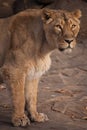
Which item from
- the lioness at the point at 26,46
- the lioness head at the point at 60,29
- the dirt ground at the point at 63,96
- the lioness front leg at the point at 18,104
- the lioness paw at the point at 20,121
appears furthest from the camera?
the dirt ground at the point at 63,96

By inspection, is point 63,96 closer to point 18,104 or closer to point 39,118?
point 39,118

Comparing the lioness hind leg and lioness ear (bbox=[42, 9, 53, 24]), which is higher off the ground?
lioness ear (bbox=[42, 9, 53, 24])

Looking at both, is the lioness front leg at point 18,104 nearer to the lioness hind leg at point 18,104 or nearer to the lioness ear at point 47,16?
the lioness hind leg at point 18,104

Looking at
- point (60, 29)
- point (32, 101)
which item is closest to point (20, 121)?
point (32, 101)

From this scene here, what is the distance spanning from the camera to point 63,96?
5469 mm

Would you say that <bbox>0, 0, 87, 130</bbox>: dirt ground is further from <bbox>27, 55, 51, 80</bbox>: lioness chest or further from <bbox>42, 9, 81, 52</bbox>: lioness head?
<bbox>42, 9, 81, 52</bbox>: lioness head

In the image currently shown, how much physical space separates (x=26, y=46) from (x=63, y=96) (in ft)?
4.54

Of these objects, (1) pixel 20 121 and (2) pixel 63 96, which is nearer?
(1) pixel 20 121

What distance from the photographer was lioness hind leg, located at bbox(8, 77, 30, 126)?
4305mm

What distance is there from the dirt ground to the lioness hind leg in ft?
0.24

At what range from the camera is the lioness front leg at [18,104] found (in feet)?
14.1

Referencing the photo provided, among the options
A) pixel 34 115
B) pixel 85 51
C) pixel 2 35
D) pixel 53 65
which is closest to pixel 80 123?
pixel 34 115

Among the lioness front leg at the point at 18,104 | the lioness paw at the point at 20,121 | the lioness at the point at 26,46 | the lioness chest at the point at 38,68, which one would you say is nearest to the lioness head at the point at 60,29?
the lioness at the point at 26,46

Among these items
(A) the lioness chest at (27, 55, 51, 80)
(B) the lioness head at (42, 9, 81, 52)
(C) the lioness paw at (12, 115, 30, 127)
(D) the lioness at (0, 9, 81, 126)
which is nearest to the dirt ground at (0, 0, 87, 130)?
(C) the lioness paw at (12, 115, 30, 127)
